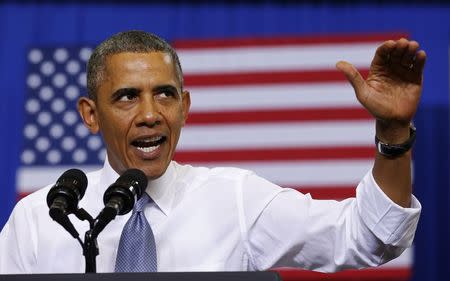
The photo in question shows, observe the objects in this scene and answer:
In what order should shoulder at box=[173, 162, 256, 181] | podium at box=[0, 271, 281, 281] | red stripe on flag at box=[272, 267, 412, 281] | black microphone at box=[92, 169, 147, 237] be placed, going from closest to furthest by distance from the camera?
podium at box=[0, 271, 281, 281], black microphone at box=[92, 169, 147, 237], shoulder at box=[173, 162, 256, 181], red stripe on flag at box=[272, 267, 412, 281]

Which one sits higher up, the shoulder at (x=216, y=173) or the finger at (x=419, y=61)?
the finger at (x=419, y=61)

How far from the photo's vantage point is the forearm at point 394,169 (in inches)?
56.2

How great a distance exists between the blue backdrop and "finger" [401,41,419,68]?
5.94 feet

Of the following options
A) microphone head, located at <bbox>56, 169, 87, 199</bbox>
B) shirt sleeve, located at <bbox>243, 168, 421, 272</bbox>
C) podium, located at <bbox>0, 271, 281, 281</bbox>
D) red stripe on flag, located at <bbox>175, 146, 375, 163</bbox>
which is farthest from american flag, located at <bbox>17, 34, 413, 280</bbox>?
podium, located at <bbox>0, 271, 281, 281</bbox>

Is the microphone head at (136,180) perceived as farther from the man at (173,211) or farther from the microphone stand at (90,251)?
the man at (173,211)

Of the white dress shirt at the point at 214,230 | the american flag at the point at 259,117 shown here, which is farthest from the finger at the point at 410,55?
the american flag at the point at 259,117

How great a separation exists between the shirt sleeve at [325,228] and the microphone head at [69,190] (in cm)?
45

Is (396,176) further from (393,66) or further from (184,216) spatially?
(184,216)

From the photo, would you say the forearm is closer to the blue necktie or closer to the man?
the man

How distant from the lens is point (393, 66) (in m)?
1.41

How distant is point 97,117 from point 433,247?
178cm

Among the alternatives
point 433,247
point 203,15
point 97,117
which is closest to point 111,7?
point 203,15

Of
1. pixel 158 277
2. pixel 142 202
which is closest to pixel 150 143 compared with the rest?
pixel 142 202

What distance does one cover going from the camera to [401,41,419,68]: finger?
1331 millimetres
